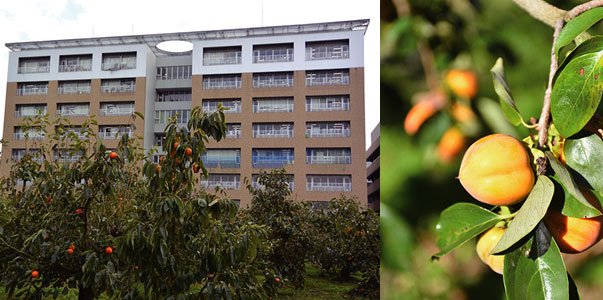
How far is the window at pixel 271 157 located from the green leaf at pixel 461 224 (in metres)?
18.4

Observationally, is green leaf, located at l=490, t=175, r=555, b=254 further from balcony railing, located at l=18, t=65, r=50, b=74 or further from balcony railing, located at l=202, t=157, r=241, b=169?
balcony railing, located at l=18, t=65, r=50, b=74

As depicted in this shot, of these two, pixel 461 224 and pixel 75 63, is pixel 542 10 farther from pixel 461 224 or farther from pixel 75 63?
pixel 75 63

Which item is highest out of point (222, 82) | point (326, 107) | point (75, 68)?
point (75, 68)

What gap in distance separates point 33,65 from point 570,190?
25.2 m

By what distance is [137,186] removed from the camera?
3809 mm

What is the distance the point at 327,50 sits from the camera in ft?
64.0


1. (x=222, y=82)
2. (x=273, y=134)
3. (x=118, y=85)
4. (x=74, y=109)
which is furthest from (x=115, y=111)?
(x=273, y=134)

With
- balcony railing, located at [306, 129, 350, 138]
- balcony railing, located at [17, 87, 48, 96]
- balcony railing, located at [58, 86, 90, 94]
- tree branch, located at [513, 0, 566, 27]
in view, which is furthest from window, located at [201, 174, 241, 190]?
tree branch, located at [513, 0, 566, 27]

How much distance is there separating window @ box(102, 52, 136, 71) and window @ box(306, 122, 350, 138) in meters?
8.98

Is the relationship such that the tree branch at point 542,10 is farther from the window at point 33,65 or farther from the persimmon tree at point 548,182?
the window at point 33,65

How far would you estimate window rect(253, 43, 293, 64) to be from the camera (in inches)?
771

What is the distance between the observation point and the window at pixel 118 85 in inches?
790

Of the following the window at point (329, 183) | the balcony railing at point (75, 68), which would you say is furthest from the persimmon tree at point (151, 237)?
the balcony railing at point (75, 68)

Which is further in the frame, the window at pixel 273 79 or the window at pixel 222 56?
the window at pixel 222 56
